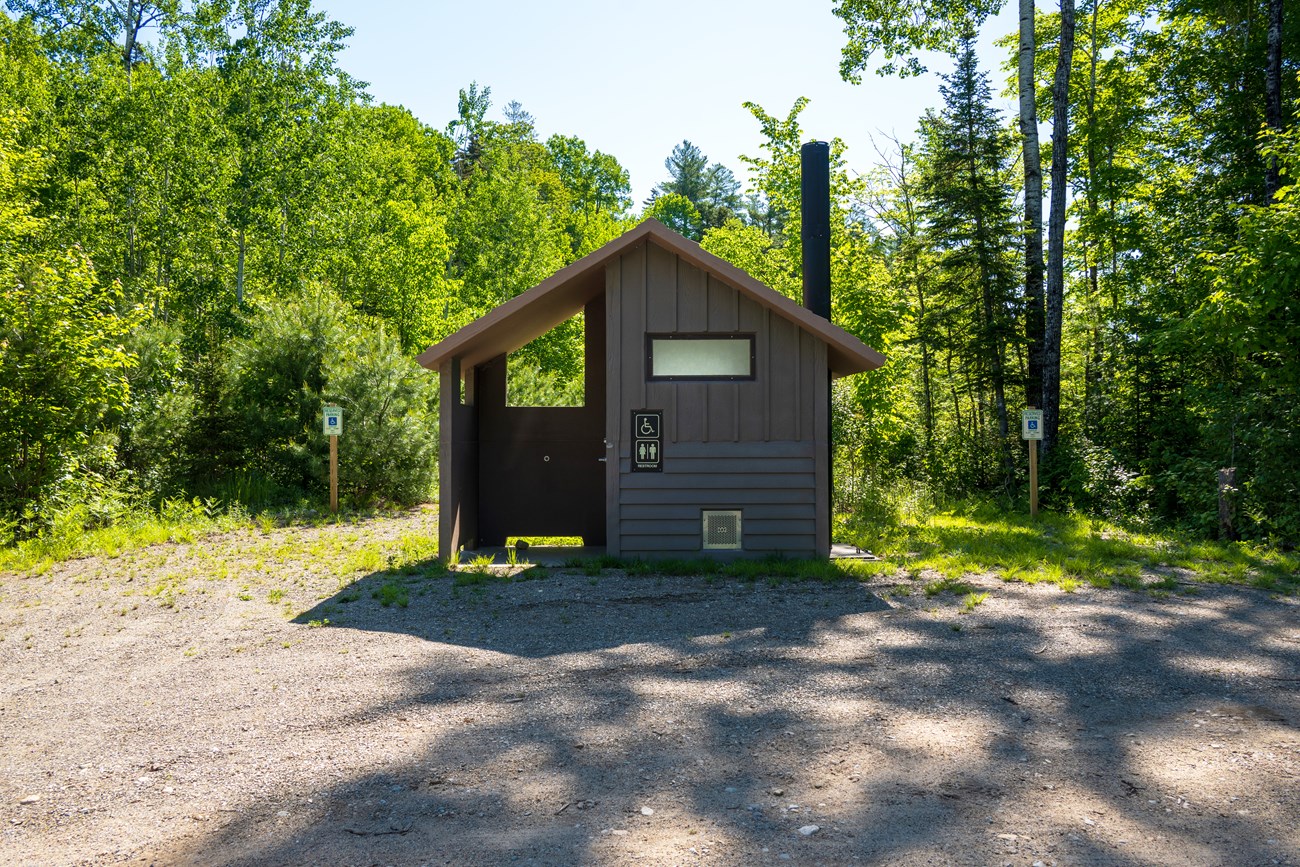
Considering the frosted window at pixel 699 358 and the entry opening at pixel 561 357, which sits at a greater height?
the entry opening at pixel 561 357

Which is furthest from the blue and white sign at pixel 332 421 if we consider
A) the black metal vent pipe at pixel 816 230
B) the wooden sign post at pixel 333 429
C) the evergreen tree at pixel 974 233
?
the evergreen tree at pixel 974 233

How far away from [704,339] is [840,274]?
9.55 metres

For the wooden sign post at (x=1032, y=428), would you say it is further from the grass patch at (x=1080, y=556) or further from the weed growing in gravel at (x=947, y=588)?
the weed growing in gravel at (x=947, y=588)

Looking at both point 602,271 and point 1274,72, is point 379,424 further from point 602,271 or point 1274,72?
point 1274,72

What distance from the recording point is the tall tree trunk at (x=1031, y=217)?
16.5m

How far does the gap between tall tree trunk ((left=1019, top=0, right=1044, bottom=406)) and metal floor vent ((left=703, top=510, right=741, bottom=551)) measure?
9930 millimetres

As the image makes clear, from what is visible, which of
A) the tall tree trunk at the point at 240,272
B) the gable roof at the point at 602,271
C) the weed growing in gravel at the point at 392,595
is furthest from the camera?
the tall tree trunk at the point at 240,272

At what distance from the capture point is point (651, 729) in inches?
186

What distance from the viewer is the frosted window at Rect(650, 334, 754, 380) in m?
9.91

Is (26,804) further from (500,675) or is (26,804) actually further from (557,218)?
(557,218)

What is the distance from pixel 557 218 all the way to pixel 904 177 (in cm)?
1572

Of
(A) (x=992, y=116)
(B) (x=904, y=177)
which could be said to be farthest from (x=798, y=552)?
(B) (x=904, y=177)

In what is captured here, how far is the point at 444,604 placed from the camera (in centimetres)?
797

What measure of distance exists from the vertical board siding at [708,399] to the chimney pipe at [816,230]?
70.2 inches
